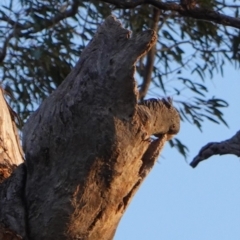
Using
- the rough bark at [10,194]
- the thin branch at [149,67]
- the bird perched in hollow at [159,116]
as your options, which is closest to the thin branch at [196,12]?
the thin branch at [149,67]

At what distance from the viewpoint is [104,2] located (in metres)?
4.04

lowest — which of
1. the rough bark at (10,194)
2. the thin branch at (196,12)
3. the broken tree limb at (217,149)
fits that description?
the rough bark at (10,194)

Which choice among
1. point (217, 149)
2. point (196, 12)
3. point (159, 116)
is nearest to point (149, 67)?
point (196, 12)

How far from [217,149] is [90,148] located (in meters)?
0.80

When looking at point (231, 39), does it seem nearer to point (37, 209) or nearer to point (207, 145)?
point (207, 145)

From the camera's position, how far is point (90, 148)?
Result: 172 centimetres

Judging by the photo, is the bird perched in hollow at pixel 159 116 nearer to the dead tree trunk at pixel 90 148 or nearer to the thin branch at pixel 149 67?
the dead tree trunk at pixel 90 148

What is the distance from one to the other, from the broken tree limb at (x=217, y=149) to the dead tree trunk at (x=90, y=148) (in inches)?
22.6

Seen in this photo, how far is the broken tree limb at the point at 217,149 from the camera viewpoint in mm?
2404

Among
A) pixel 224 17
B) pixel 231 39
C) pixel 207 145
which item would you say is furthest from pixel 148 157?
pixel 231 39

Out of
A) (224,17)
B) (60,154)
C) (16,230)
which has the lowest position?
(16,230)

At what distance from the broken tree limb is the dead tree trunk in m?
0.57

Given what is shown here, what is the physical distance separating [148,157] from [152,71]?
8.18 feet

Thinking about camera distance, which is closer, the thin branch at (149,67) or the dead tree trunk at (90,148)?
the dead tree trunk at (90,148)
